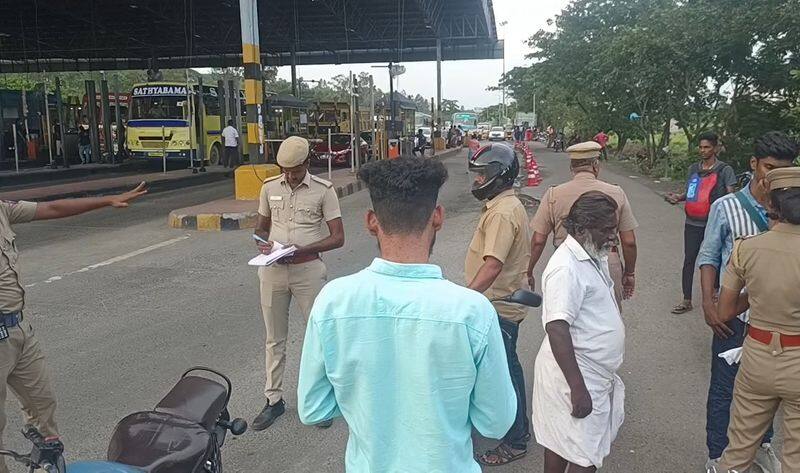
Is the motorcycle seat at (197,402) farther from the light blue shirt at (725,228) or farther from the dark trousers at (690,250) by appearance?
the dark trousers at (690,250)

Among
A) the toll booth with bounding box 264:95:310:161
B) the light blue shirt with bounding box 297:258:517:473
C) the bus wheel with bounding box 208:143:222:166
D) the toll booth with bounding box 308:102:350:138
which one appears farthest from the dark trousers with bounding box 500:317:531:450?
the toll booth with bounding box 308:102:350:138

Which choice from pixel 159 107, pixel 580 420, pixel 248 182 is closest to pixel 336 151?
pixel 159 107

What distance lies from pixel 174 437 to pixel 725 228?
2.77m

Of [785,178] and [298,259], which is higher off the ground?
[785,178]

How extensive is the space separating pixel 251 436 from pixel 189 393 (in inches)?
47.7

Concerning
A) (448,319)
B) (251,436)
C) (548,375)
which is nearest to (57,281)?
(251,436)

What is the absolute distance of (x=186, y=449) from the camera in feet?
7.66

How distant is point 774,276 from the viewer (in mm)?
2602

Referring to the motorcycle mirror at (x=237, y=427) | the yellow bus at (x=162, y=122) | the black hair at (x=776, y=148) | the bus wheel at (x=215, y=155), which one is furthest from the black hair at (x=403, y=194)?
the bus wheel at (x=215, y=155)

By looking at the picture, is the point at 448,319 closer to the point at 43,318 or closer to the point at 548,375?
the point at 548,375

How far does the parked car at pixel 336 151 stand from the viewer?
80.5 ft

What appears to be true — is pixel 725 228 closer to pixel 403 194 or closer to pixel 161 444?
pixel 403 194

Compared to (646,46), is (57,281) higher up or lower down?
lower down

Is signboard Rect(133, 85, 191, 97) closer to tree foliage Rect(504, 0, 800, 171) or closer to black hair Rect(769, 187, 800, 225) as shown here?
tree foliage Rect(504, 0, 800, 171)
